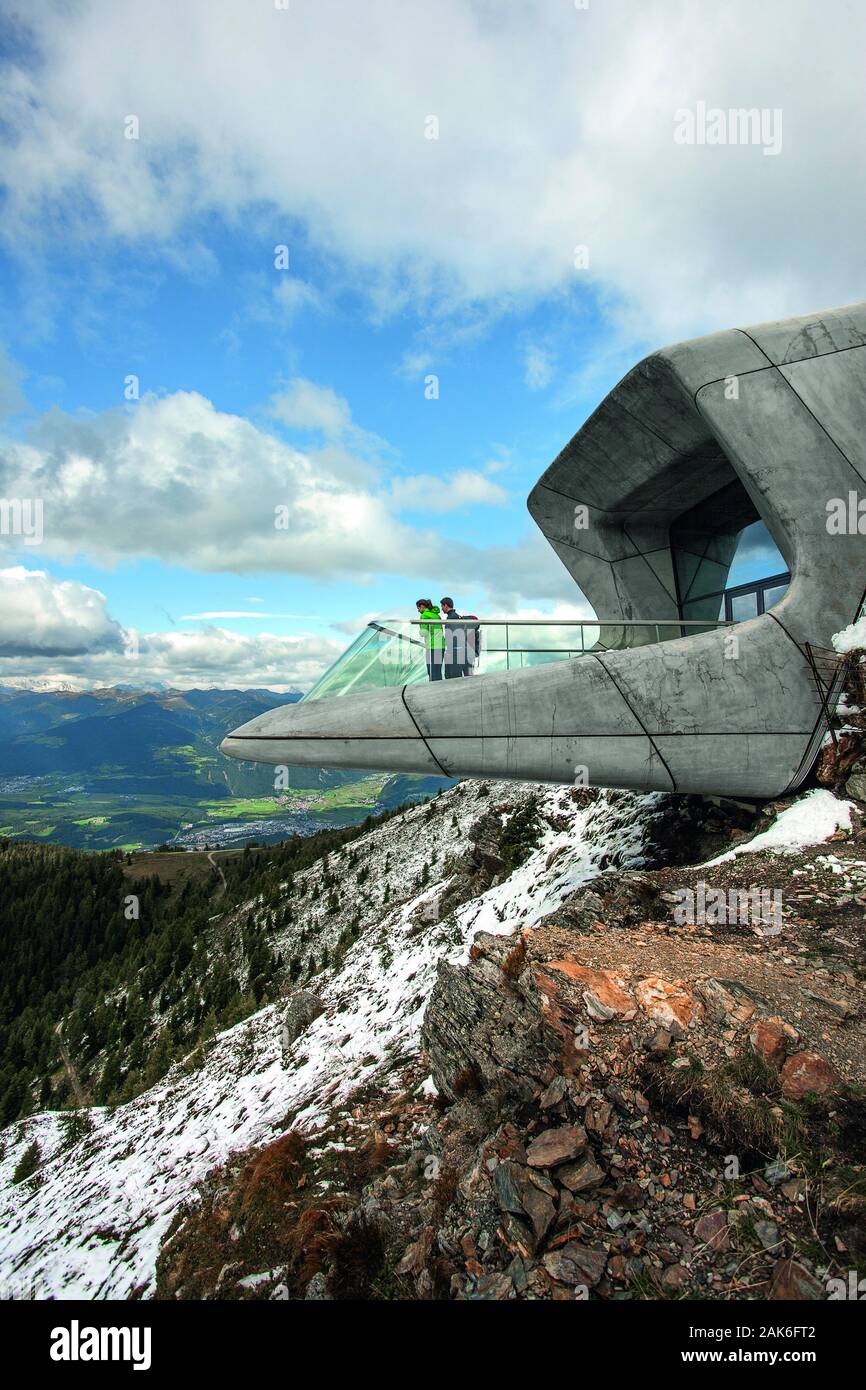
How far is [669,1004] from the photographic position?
6.38 metres

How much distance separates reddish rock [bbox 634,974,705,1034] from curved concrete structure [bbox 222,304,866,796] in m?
4.93

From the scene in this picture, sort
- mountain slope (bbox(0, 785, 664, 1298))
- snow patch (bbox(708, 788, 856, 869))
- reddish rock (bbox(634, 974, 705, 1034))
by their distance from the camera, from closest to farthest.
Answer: reddish rock (bbox(634, 974, 705, 1034)), snow patch (bbox(708, 788, 856, 869)), mountain slope (bbox(0, 785, 664, 1298))

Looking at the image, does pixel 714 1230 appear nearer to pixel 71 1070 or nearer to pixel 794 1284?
pixel 794 1284

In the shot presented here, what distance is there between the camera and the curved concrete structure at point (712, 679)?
11.0m

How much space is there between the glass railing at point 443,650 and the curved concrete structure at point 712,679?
290mm

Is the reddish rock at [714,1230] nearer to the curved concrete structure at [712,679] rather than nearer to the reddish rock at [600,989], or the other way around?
the reddish rock at [600,989]

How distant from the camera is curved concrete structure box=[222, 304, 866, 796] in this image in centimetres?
1097

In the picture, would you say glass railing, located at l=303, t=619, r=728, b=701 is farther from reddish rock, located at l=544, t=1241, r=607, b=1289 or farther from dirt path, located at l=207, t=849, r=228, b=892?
dirt path, located at l=207, t=849, r=228, b=892

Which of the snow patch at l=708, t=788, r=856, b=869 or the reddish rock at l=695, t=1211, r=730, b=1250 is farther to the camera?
the snow patch at l=708, t=788, r=856, b=869

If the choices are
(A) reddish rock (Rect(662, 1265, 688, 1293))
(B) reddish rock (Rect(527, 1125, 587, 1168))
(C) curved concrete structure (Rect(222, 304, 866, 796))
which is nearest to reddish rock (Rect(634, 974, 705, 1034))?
(B) reddish rock (Rect(527, 1125, 587, 1168))

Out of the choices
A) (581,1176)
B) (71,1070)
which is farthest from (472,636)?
(71,1070)

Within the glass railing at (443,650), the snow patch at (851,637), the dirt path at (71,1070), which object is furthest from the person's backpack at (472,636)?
the dirt path at (71,1070)

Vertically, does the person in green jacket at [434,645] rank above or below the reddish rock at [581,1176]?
above
